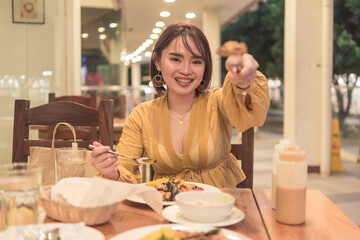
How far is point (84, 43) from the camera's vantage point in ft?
25.0

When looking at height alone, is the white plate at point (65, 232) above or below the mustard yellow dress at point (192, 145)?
below

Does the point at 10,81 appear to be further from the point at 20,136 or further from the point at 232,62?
the point at 232,62

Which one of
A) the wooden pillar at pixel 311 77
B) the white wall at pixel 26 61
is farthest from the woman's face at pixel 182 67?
the wooden pillar at pixel 311 77

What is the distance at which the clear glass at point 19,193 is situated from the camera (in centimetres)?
84

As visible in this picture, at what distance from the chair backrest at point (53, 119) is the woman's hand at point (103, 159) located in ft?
1.25

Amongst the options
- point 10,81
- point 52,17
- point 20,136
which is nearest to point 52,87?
point 52,17

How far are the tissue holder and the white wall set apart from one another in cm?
231

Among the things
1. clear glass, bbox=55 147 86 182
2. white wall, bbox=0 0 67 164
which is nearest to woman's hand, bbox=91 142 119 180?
clear glass, bbox=55 147 86 182

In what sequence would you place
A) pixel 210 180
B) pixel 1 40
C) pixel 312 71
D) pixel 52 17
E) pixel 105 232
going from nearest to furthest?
pixel 105 232 < pixel 210 180 < pixel 1 40 < pixel 52 17 < pixel 312 71

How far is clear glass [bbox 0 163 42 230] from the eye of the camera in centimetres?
84

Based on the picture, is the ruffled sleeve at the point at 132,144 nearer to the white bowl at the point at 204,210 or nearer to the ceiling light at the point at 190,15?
the white bowl at the point at 204,210

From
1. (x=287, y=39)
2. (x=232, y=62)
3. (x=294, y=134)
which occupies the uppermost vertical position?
(x=287, y=39)

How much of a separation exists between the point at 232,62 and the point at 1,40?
2.55 metres

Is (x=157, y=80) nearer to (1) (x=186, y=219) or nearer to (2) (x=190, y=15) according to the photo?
(1) (x=186, y=219)
